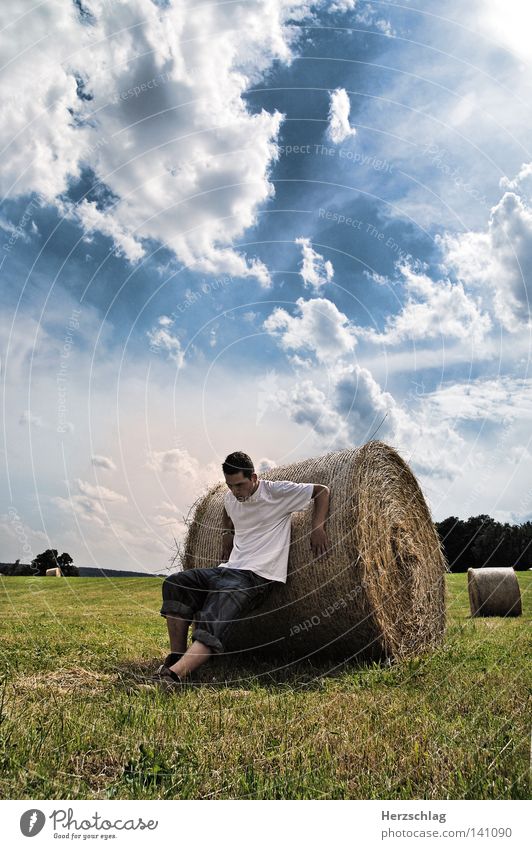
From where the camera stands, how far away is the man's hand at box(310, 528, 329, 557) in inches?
228

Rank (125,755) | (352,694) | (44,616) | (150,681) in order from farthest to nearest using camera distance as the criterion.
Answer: (44,616)
(150,681)
(352,694)
(125,755)

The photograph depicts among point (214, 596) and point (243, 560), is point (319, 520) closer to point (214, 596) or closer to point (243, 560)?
point (243, 560)

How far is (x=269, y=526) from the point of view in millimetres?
5898

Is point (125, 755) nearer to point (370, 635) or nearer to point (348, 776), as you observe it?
point (348, 776)

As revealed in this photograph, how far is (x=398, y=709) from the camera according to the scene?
4137mm

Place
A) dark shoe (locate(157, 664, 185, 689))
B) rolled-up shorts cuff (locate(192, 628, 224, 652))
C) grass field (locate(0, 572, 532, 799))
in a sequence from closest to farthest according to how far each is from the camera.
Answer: grass field (locate(0, 572, 532, 799)), dark shoe (locate(157, 664, 185, 689)), rolled-up shorts cuff (locate(192, 628, 224, 652))

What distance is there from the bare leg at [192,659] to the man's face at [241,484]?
4.18ft

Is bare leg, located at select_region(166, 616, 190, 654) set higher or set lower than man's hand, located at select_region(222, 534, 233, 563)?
lower

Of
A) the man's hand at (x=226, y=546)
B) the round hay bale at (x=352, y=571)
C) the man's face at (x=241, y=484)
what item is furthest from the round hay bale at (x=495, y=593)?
the man's face at (x=241, y=484)

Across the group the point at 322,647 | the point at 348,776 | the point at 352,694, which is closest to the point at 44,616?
the point at 322,647

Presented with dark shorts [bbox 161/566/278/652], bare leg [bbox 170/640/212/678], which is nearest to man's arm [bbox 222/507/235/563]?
dark shorts [bbox 161/566/278/652]
